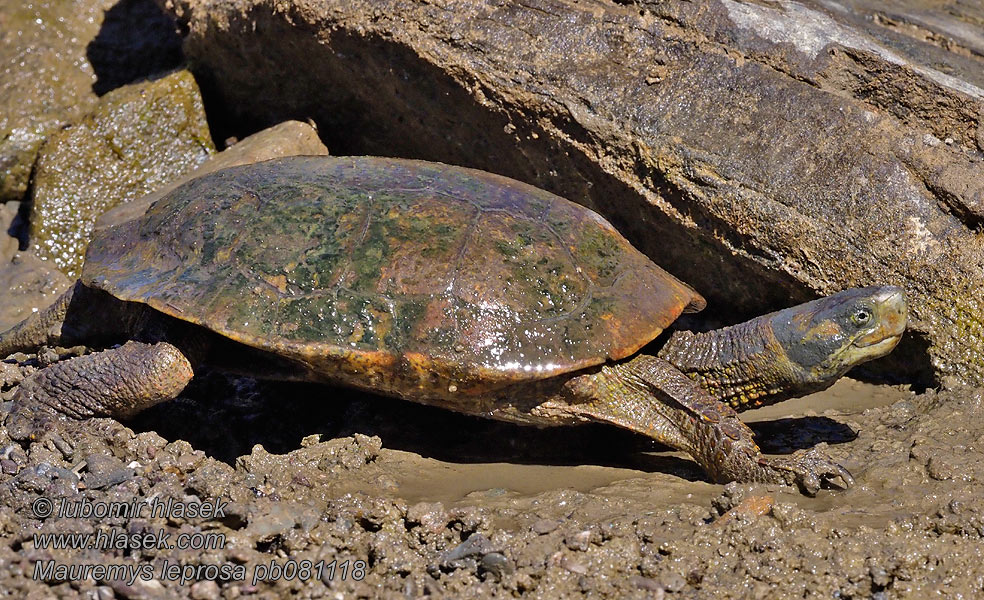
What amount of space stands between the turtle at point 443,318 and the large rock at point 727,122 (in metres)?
0.43

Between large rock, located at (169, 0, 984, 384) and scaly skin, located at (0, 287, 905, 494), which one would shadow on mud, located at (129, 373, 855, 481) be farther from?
large rock, located at (169, 0, 984, 384)

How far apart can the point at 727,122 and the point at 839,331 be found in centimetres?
121

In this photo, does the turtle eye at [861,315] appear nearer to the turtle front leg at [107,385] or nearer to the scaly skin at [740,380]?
the scaly skin at [740,380]

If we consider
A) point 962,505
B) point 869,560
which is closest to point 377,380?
point 869,560

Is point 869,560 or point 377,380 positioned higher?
point 869,560

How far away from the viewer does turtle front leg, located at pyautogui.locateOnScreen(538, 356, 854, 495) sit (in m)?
3.50

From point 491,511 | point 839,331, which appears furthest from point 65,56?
point 839,331

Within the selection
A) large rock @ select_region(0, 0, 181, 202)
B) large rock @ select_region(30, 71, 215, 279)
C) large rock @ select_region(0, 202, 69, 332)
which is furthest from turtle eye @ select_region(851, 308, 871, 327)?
large rock @ select_region(0, 0, 181, 202)

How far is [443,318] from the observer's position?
11.5 ft

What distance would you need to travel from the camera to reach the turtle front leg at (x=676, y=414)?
11.5ft

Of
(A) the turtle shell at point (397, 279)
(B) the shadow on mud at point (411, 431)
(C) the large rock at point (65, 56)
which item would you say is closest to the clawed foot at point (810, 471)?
(B) the shadow on mud at point (411, 431)

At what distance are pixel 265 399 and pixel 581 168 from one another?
6.30ft

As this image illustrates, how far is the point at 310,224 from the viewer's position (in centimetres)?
370

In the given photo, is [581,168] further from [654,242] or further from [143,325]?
[143,325]
